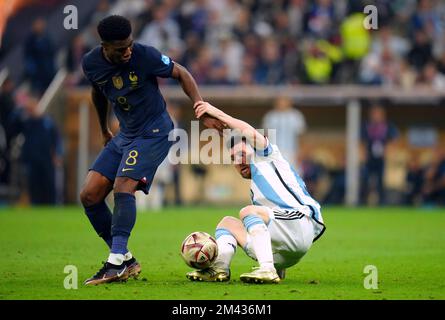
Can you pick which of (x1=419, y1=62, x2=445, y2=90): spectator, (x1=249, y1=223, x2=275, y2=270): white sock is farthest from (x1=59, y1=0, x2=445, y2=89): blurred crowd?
(x1=249, y1=223, x2=275, y2=270): white sock

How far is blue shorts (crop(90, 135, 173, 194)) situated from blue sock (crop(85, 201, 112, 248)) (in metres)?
0.32

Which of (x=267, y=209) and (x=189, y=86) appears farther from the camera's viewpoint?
(x=189, y=86)

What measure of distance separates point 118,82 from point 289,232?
2138 millimetres

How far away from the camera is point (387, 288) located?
8.84 meters

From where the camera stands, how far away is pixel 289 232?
30.2 ft

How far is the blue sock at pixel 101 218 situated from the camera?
31.8ft

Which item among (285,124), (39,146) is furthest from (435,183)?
(39,146)

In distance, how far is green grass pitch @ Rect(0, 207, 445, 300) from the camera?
27.7ft

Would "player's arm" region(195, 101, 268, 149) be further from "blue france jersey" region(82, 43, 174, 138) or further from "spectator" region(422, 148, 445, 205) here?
"spectator" region(422, 148, 445, 205)

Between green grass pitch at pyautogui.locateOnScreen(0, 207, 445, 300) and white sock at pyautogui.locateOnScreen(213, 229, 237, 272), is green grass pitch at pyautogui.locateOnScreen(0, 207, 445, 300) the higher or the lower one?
the lower one

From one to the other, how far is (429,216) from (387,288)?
11480 millimetres

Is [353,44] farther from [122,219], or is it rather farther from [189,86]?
[122,219]

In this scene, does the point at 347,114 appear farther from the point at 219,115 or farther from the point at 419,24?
the point at 219,115

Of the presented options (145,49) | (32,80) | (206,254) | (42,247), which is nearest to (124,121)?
(145,49)
